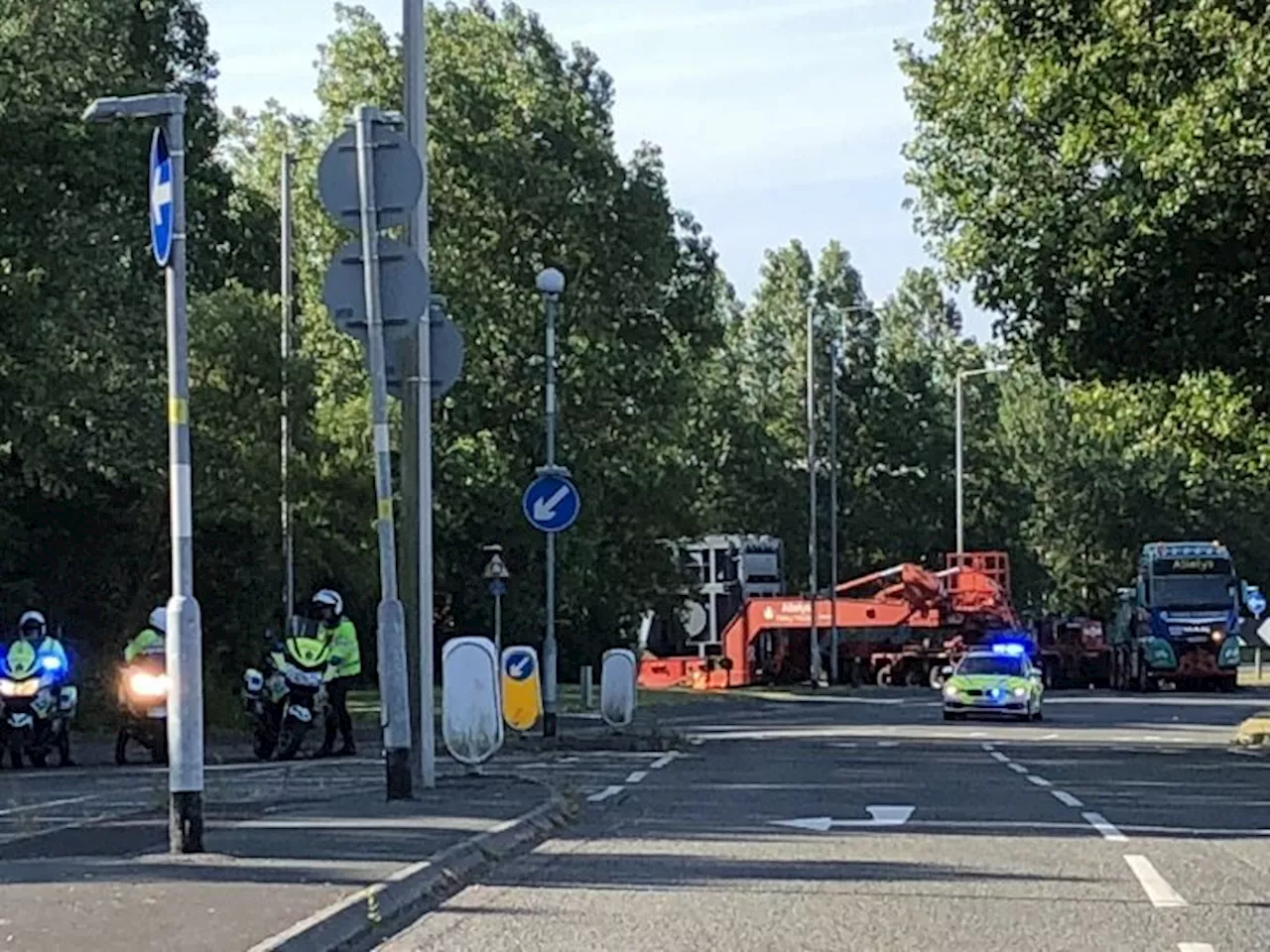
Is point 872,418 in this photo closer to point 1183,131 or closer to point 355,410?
point 355,410

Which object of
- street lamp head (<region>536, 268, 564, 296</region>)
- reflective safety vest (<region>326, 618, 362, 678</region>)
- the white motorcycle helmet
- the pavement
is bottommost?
the pavement

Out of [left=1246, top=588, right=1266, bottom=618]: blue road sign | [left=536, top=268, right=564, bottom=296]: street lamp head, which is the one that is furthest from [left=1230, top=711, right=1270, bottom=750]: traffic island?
[left=1246, top=588, right=1266, bottom=618]: blue road sign

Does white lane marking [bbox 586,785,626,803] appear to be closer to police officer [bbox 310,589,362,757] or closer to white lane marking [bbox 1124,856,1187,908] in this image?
white lane marking [bbox 1124,856,1187,908]

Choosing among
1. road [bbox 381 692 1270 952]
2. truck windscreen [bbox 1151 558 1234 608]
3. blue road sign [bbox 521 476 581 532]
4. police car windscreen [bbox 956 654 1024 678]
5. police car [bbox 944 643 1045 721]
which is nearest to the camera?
road [bbox 381 692 1270 952]

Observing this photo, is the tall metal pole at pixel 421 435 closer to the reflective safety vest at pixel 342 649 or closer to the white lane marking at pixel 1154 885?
the white lane marking at pixel 1154 885

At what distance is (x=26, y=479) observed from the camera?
3198 centimetres

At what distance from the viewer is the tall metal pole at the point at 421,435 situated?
1931 cm

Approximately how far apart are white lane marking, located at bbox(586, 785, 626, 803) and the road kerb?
3.01 meters

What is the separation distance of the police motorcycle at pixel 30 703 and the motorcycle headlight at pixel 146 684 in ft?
3.25

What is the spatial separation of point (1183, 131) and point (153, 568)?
1931 cm

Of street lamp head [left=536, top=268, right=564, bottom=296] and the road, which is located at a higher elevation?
street lamp head [left=536, top=268, right=564, bottom=296]

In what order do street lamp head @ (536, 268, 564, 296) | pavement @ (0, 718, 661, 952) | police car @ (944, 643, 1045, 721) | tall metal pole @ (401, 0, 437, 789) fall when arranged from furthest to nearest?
police car @ (944, 643, 1045, 721)
street lamp head @ (536, 268, 564, 296)
tall metal pole @ (401, 0, 437, 789)
pavement @ (0, 718, 661, 952)

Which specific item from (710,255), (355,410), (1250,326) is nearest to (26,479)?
(1250,326)

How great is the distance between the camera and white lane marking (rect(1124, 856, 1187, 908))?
12.9m
